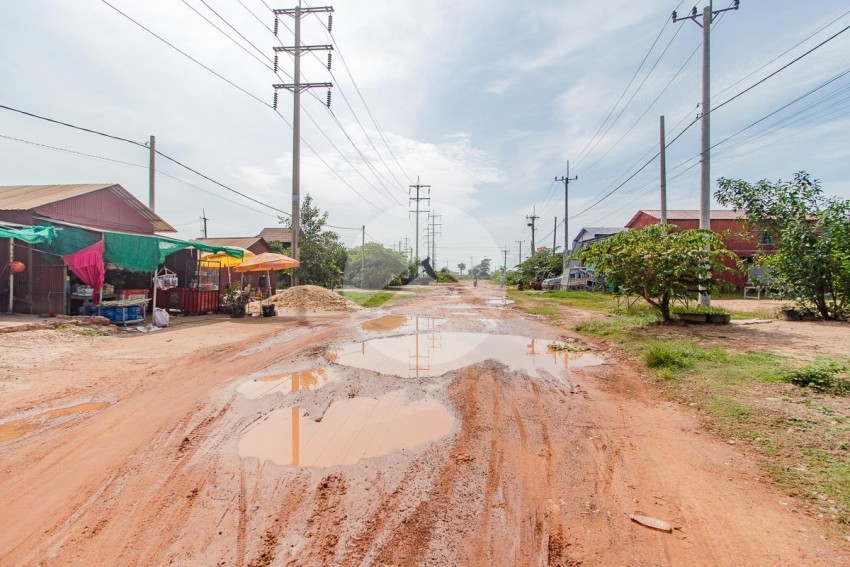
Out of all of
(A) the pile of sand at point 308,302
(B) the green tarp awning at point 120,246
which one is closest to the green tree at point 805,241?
(A) the pile of sand at point 308,302

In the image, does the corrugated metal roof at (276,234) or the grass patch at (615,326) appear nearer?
the grass patch at (615,326)

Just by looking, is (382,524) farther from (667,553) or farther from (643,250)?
(643,250)

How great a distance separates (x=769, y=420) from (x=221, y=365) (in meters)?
7.78

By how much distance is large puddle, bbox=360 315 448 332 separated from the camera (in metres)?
11.8

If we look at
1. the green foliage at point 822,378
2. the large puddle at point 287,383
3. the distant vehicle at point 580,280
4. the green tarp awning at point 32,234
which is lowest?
the large puddle at point 287,383

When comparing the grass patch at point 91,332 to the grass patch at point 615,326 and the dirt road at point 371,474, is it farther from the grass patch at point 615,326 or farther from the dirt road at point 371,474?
the grass patch at point 615,326

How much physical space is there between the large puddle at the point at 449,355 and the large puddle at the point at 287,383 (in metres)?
0.77

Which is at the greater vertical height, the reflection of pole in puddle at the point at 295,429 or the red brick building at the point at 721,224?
the red brick building at the point at 721,224

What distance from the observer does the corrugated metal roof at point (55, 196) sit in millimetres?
14213

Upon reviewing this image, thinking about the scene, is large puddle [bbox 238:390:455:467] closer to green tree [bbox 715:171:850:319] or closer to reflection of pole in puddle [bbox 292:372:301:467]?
reflection of pole in puddle [bbox 292:372:301:467]

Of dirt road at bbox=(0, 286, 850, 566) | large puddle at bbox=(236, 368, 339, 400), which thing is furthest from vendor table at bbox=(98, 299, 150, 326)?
large puddle at bbox=(236, 368, 339, 400)

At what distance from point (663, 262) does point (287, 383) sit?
30.9 ft

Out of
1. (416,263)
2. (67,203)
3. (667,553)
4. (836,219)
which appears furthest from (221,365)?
(416,263)

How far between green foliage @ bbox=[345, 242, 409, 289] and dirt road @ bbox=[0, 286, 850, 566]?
33763mm
